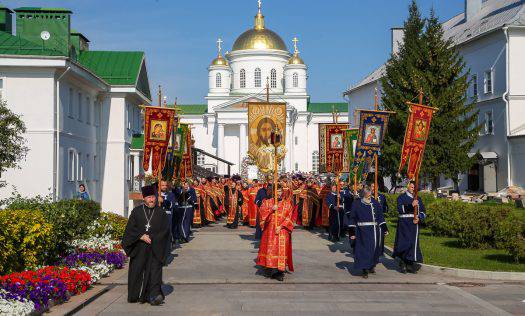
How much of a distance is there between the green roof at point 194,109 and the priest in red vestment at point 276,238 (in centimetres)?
7958

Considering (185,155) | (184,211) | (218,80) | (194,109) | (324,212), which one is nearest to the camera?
(184,211)

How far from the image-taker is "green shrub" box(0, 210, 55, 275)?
1020 centimetres

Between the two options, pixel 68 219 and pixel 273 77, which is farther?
pixel 273 77

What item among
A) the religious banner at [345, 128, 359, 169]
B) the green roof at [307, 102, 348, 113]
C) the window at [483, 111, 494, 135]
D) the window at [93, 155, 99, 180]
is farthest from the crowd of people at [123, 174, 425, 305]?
the green roof at [307, 102, 348, 113]

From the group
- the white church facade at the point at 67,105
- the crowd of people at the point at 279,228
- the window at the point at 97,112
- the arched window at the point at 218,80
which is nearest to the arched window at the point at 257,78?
the arched window at the point at 218,80

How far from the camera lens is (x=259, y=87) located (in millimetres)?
86875

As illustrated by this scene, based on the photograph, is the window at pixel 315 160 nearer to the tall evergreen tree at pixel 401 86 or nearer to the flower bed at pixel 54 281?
the tall evergreen tree at pixel 401 86

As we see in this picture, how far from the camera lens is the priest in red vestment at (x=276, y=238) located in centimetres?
1252

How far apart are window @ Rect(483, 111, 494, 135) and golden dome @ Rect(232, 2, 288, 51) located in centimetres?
4662

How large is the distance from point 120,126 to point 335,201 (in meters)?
15.6

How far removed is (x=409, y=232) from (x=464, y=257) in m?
2.38

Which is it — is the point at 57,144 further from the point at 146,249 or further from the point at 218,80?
the point at 218,80

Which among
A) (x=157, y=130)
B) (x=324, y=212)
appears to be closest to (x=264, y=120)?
(x=324, y=212)

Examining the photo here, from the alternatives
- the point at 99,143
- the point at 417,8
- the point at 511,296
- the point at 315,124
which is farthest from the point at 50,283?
the point at 315,124
